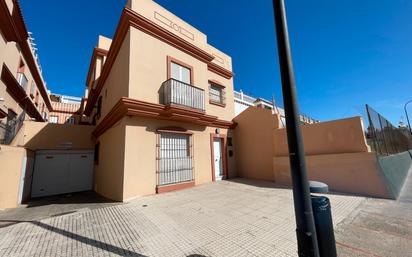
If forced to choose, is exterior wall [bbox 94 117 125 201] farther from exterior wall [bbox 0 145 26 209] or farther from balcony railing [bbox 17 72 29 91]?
balcony railing [bbox 17 72 29 91]

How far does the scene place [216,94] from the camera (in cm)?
1174

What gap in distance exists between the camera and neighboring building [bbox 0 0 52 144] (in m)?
7.30

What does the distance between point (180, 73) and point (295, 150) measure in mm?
7941

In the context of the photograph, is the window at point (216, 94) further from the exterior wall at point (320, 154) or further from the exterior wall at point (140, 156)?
the exterior wall at point (140, 156)

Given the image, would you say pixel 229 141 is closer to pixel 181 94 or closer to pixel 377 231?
pixel 181 94

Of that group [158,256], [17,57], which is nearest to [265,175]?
[158,256]

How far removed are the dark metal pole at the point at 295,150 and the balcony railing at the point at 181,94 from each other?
19.0 ft

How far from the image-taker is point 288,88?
7.18 feet

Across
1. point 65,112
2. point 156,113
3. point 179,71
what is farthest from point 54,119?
point 156,113

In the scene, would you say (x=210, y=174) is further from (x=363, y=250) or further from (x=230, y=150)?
(x=363, y=250)

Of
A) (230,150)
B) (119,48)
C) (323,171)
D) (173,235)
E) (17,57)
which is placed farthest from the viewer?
(230,150)

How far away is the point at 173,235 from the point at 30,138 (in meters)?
11.6

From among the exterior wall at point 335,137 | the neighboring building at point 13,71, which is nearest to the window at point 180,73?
the exterior wall at point 335,137

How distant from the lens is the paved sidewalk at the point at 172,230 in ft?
10.4
